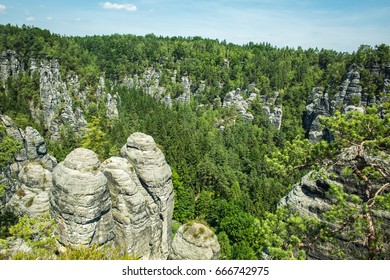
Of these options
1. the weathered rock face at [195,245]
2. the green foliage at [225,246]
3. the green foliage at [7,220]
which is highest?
the weathered rock face at [195,245]

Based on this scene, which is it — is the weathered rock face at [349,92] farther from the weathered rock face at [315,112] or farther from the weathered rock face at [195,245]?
the weathered rock face at [195,245]

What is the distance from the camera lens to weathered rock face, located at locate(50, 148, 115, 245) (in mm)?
24094

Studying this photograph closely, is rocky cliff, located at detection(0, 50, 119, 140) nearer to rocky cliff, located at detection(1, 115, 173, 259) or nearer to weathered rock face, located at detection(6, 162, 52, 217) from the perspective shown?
rocky cliff, located at detection(1, 115, 173, 259)

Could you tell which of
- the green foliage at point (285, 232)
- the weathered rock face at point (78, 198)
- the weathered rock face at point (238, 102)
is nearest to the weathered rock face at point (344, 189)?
the green foliage at point (285, 232)

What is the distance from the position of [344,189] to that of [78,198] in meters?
18.9

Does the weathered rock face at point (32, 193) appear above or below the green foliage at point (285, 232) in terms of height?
below

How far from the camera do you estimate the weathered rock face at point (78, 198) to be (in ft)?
79.0

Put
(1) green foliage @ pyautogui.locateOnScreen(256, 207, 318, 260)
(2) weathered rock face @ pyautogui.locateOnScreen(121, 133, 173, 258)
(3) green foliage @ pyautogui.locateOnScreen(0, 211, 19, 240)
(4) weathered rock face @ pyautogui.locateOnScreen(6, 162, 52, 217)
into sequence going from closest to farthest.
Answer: (1) green foliage @ pyautogui.locateOnScreen(256, 207, 318, 260)
(4) weathered rock face @ pyautogui.locateOnScreen(6, 162, 52, 217)
(3) green foliage @ pyautogui.locateOnScreen(0, 211, 19, 240)
(2) weathered rock face @ pyautogui.locateOnScreen(121, 133, 173, 258)

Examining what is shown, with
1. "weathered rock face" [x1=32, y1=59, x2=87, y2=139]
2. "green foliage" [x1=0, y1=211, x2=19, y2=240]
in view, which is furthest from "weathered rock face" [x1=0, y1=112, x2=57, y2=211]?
"weathered rock face" [x1=32, y1=59, x2=87, y2=139]

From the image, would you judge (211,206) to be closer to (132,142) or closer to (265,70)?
(132,142)

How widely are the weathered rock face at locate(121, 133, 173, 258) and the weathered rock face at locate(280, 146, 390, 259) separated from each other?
16.8 meters

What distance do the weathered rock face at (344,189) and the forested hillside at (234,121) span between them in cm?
10

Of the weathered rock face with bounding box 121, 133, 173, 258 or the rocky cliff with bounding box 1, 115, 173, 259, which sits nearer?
the rocky cliff with bounding box 1, 115, 173, 259

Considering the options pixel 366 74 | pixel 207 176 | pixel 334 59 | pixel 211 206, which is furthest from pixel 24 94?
pixel 334 59
